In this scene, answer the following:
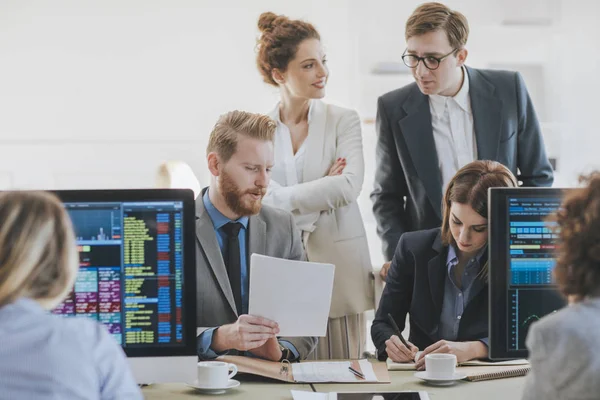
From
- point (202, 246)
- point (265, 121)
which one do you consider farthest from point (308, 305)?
point (265, 121)

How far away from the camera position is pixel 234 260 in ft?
8.31

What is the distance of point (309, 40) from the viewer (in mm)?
3350

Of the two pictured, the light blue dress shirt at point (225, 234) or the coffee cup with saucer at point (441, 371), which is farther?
the light blue dress shirt at point (225, 234)

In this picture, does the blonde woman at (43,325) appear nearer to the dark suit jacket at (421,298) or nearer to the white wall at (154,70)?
the dark suit jacket at (421,298)

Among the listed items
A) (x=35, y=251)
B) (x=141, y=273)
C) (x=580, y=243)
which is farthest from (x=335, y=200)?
(x=35, y=251)

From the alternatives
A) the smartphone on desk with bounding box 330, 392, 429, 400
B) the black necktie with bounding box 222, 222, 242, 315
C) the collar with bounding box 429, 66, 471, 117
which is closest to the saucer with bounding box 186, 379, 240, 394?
the smartphone on desk with bounding box 330, 392, 429, 400

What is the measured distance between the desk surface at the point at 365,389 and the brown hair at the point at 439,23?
139 centimetres

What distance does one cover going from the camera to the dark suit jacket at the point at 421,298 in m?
2.52

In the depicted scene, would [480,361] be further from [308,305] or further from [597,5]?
[597,5]

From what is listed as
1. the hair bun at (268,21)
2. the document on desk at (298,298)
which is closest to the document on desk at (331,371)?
the document on desk at (298,298)

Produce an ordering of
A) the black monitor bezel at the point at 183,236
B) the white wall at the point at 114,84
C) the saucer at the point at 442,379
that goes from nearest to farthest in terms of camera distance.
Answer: the black monitor bezel at the point at 183,236
the saucer at the point at 442,379
the white wall at the point at 114,84

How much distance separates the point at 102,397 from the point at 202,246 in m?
1.07

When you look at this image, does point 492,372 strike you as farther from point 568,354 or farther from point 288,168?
point 288,168

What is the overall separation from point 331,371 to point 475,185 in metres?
0.68
